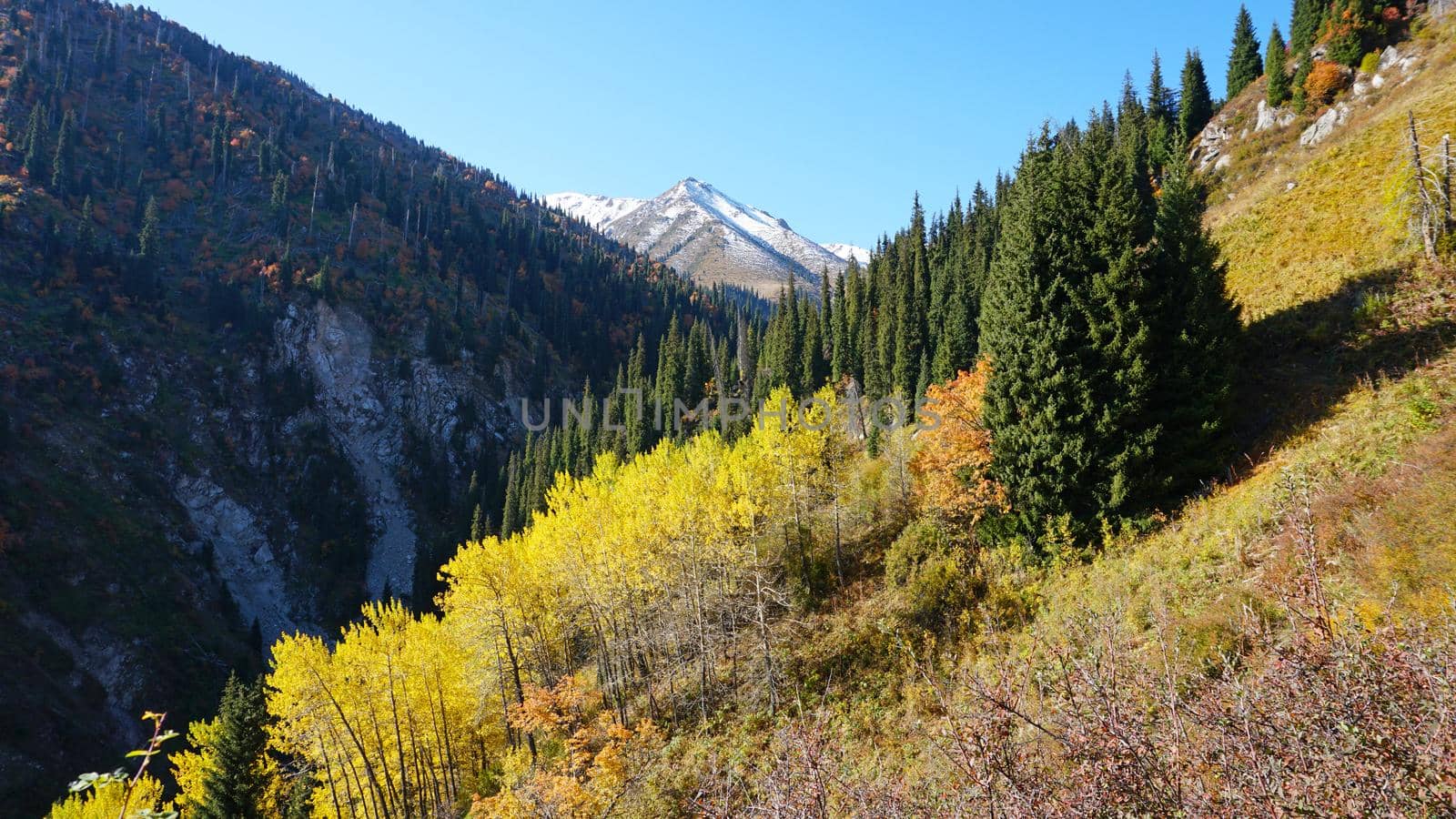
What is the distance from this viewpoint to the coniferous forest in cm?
517

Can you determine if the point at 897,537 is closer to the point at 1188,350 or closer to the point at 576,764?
the point at 1188,350

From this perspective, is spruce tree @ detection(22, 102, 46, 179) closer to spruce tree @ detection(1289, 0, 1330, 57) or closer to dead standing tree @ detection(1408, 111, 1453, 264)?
dead standing tree @ detection(1408, 111, 1453, 264)

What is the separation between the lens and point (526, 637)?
33375mm

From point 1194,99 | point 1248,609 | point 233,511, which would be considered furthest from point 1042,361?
point 233,511

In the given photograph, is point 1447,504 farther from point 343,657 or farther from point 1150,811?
point 343,657

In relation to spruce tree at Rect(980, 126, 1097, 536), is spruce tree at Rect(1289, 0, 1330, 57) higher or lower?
higher

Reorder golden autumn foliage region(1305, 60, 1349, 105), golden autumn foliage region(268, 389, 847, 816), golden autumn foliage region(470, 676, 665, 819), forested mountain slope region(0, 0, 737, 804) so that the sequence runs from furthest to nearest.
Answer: forested mountain slope region(0, 0, 737, 804), golden autumn foliage region(1305, 60, 1349, 105), golden autumn foliage region(268, 389, 847, 816), golden autumn foliage region(470, 676, 665, 819)

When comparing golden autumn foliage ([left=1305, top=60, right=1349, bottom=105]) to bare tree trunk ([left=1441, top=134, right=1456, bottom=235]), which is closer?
bare tree trunk ([left=1441, top=134, right=1456, bottom=235])

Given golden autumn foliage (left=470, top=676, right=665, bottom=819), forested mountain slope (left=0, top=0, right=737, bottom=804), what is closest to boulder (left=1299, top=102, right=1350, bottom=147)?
golden autumn foliage (left=470, top=676, right=665, bottom=819)

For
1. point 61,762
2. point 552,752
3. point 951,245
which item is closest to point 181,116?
point 61,762

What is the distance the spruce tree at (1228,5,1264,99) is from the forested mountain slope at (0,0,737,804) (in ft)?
326

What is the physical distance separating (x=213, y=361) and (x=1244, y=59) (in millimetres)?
131358

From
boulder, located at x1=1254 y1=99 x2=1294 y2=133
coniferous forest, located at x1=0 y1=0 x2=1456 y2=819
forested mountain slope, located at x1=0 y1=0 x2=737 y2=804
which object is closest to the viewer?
coniferous forest, located at x1=0 y1=0 x2=1456 y2=819

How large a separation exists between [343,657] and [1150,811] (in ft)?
111
